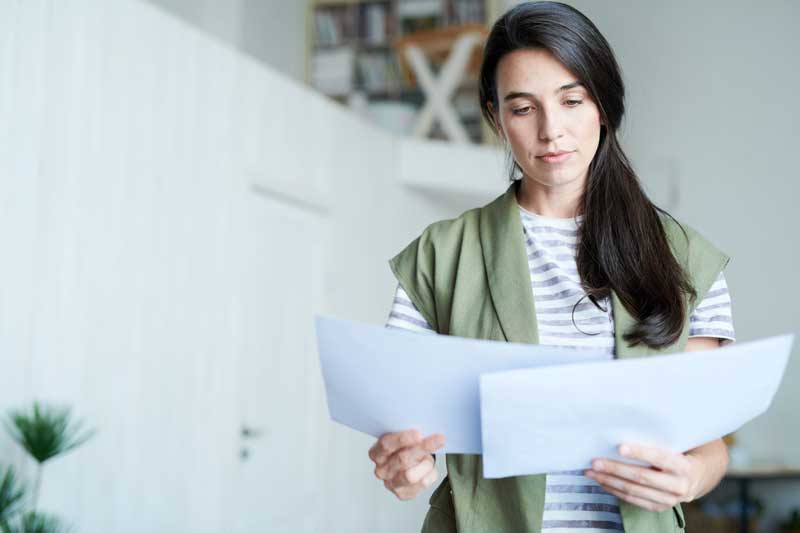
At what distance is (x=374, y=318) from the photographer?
Result: 19.1 ft

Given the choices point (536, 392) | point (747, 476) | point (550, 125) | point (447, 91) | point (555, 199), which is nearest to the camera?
point (536, 392)

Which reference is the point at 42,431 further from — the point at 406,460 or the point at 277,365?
the point at 406,460

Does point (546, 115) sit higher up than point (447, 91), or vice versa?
point (447, 91)

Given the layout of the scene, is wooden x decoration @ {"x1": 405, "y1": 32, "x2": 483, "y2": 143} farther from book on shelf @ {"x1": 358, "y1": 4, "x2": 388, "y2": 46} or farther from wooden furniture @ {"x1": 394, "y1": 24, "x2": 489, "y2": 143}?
book on shelf @ {"x1": 358, "y1": 4, "x2": 388, "y2": 46}

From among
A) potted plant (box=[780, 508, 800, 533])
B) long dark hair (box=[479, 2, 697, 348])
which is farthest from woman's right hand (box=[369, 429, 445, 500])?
potted plant (box=[780, 508, 800, 533])

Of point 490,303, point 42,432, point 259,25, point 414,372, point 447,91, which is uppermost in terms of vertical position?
point 259,25

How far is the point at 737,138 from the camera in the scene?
246 inches

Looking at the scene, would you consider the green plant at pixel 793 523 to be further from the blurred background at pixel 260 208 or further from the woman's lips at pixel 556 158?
the woman's lips at pixel 556 158

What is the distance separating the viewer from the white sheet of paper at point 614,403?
0.94 m

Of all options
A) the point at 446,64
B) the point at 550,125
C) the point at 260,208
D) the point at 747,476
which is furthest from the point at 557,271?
the point at 446,64

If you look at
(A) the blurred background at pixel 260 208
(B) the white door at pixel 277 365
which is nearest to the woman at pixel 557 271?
(A) the blurred background at pixel 260 208

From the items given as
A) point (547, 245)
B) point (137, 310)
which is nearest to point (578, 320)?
point (547, 245)

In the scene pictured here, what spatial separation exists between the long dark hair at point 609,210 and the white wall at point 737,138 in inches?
189

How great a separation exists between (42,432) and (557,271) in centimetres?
221
